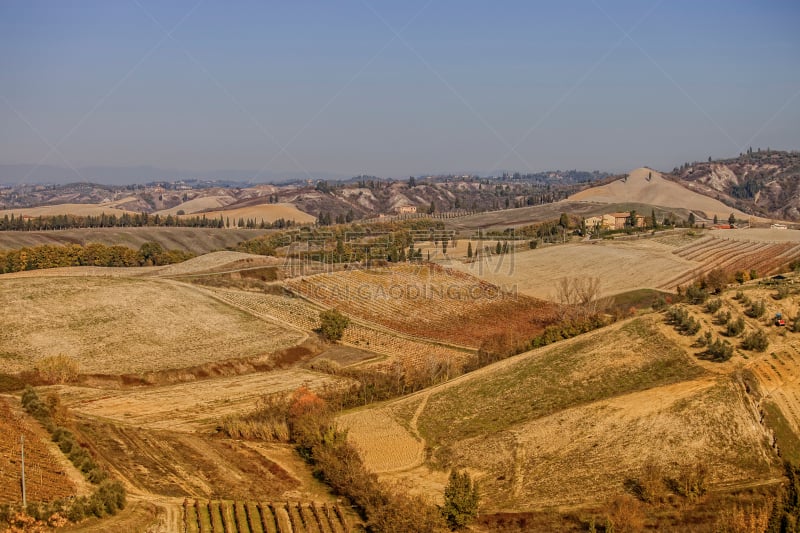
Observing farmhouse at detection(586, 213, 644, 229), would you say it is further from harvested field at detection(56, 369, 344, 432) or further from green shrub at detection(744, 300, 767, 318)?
harvested field at detection(56, 369, 344, 432)

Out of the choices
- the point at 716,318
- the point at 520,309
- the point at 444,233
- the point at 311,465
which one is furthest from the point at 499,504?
the point at 444,233

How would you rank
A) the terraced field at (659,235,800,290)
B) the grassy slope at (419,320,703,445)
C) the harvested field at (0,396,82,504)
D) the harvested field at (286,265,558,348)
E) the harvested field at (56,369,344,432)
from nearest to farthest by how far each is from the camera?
the harvested field at (0,396,82,504)
the grassy slope at (419,320,703,445)
the harvested field at (56,369,344,432)
the harvested field at (286,265,558,348)
the terraced field at (659,235,800,290)

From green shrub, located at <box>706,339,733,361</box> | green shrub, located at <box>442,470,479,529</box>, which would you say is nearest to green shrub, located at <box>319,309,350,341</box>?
green shrub, located at <box>706,339,733,361</box>

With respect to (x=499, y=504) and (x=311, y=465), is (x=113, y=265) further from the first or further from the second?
(x=499, y=504)

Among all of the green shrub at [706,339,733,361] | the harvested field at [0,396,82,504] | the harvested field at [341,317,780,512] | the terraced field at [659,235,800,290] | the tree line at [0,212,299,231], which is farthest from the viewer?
the tree line at [0,212,299,231]

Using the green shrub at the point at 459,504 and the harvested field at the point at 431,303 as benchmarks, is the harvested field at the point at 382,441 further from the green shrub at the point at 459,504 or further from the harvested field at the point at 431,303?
the harvested field at the point at 431,303

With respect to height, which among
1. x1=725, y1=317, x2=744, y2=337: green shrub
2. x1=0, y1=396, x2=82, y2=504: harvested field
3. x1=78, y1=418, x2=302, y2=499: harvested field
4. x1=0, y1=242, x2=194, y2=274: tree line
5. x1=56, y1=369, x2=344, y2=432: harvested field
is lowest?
x1=56, y1=369, x2=344, y2=432: harvested field
